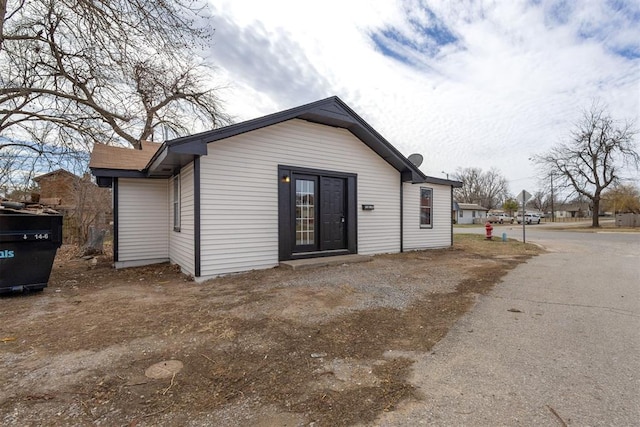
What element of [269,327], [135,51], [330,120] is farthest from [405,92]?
[269,327]

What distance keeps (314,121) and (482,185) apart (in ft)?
210

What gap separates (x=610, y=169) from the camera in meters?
27.6

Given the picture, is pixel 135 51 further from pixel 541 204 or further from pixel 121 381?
pixel 541 204

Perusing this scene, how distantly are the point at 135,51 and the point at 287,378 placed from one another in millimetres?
8208

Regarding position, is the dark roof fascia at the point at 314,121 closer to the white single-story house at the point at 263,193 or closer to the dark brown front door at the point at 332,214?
the white single-story house at the point at 263,193

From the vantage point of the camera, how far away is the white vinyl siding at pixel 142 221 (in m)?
8.48

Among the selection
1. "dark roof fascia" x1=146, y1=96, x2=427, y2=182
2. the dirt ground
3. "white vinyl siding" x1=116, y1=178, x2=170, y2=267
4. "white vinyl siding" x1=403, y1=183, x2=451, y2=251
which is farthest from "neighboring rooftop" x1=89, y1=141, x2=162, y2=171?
"white vinyl siding" x1=403, y1=183, x2=451, y2=251

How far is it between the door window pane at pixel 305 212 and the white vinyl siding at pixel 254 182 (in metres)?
0.53

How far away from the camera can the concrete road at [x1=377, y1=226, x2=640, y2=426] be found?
2.07 meters

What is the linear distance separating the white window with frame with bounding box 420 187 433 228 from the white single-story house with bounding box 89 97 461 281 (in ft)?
2.14

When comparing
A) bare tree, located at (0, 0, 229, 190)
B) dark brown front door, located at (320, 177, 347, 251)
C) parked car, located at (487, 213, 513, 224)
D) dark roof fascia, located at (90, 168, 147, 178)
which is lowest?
parked car, located at (487, 213, 513, 224)

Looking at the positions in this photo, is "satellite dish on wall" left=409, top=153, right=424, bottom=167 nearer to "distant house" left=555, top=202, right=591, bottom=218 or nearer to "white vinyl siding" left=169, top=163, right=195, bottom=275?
"white vinyl siding" left=169, top=163, right=195, bottom=275

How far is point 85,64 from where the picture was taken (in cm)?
1005

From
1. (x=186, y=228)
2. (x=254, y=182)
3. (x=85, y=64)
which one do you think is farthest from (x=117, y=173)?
(x=85, y=64)
